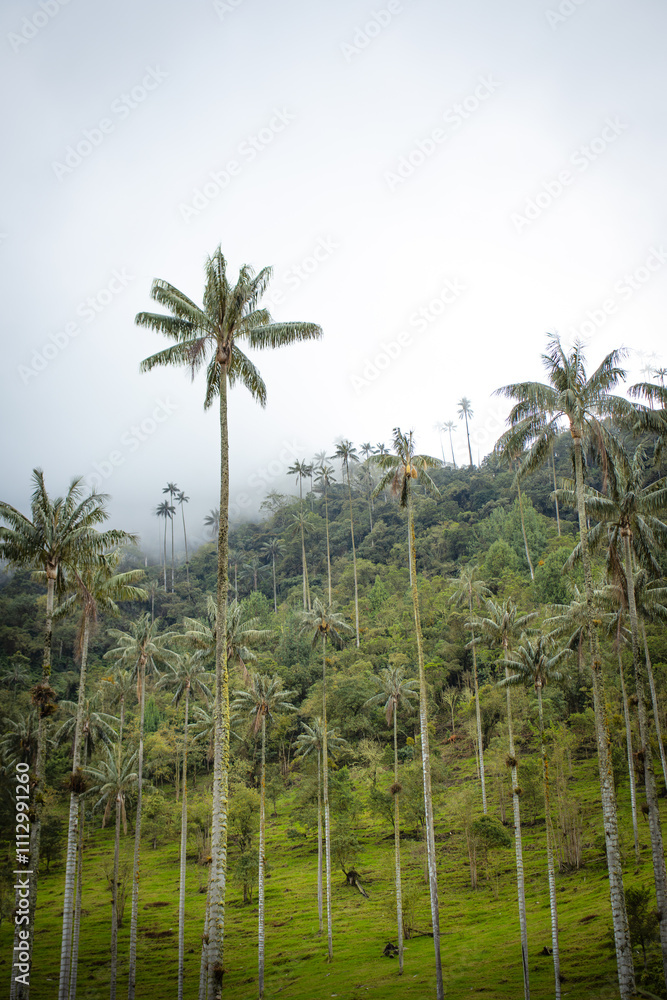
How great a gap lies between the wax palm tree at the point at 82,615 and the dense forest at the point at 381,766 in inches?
6.6

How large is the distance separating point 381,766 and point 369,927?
1968 cm

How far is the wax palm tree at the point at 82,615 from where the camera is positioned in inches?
1017

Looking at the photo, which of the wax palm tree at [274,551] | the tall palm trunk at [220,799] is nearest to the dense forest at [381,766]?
the tall palm trunk at [220,799]

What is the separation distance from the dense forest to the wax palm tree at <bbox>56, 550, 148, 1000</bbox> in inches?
6.6

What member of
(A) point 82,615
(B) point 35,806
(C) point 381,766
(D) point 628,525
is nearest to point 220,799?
(B) point 35,806

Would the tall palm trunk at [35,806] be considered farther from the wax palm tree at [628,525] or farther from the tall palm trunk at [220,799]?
the wax palm tree at [628,525]

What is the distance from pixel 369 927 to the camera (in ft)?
146

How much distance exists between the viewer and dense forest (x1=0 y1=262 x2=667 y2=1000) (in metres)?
24.5

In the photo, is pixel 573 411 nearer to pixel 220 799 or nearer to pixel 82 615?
pixel 220 799

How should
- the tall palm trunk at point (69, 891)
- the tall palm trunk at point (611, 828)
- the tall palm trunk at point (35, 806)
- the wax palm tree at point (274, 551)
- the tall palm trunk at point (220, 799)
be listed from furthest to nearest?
the wax palm tree at point (274, 551), the tall palm trunk at point (69, 891), the tall palm trunk at point (35, 806), the tall palm trunk at point (611, 828), the tall palm trunk at point (220, 799)

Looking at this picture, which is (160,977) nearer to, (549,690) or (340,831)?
(340,831)

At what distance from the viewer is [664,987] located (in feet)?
84.4

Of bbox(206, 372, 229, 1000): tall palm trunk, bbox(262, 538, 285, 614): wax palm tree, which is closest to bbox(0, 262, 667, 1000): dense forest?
bbox(206, 372, 229, 1000): tall palm trunk

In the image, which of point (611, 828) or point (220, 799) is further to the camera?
point (611, 828)
